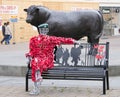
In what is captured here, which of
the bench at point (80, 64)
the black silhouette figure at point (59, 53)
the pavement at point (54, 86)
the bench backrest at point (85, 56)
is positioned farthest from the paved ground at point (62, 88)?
the black silhouette figure at point (59, 53)

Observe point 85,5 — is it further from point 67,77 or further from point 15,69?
point 67,77

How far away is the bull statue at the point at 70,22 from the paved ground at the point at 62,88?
83.8 inches

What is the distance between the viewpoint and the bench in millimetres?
10047

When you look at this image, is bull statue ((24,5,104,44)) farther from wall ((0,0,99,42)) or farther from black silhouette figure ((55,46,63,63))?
wall ((0,0,99,42))

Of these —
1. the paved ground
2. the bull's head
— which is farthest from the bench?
the bull's head

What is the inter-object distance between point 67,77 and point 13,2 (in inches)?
966

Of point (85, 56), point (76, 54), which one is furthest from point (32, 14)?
point (85, 56)

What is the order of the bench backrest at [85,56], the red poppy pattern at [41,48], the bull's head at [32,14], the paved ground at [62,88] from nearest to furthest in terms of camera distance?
the red poppy pattern at [41,48]
the paved ground at [62,88]
the bench backrest at [85,56]
the bull's head at [32,14]

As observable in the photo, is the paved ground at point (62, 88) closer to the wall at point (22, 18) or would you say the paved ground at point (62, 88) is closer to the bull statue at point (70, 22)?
the bull statue at point (70, 22)

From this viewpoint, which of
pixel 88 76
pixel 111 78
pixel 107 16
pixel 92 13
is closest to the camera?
pixel 88 76

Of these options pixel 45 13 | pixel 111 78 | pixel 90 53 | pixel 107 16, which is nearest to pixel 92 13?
pixel 45 13

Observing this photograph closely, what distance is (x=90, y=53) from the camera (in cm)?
1029

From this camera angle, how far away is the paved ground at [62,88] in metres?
9.80

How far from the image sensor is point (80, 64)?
10.6m
